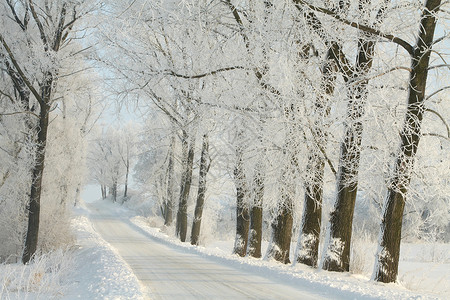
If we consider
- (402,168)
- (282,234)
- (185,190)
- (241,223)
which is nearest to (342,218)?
(402,168)

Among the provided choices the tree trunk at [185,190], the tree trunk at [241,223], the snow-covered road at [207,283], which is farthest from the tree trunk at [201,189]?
the snow-covered road at [207,283]

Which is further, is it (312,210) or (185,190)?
(185,190)

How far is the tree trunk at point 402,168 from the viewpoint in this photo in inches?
290

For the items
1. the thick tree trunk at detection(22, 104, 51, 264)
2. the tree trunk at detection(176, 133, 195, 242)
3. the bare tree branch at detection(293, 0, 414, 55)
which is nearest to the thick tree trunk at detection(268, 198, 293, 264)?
the bare tree branch at detection(293, 0, 414, 55)

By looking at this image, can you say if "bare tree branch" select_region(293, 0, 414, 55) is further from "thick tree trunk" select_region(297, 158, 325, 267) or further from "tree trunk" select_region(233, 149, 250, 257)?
"tree trunk" select_region(233, 149, 250, 257)

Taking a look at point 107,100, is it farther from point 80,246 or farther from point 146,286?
point 80,246

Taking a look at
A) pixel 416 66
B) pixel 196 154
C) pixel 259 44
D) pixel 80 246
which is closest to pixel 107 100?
pixel 259 44

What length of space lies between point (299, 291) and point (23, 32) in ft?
43.5

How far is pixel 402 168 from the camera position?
7.33 meters

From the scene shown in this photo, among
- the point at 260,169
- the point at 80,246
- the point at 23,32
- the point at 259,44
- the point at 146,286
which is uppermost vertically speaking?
the point at 23,32

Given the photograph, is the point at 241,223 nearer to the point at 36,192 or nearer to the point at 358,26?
the point at 36,192

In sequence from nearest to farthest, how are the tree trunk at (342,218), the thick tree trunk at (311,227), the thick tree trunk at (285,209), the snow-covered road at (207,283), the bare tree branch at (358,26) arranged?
the snow-covered road at (207,283)
the bare tree branch at (358,26)
the tree trunk at (342,218)
the thick tree trunk at (285,209)
the thick tree trunk at (311,227)

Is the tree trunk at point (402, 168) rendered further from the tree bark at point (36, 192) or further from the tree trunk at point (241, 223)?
Result: the tree bark at point (36, 192)

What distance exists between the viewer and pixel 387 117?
23.9 ft
